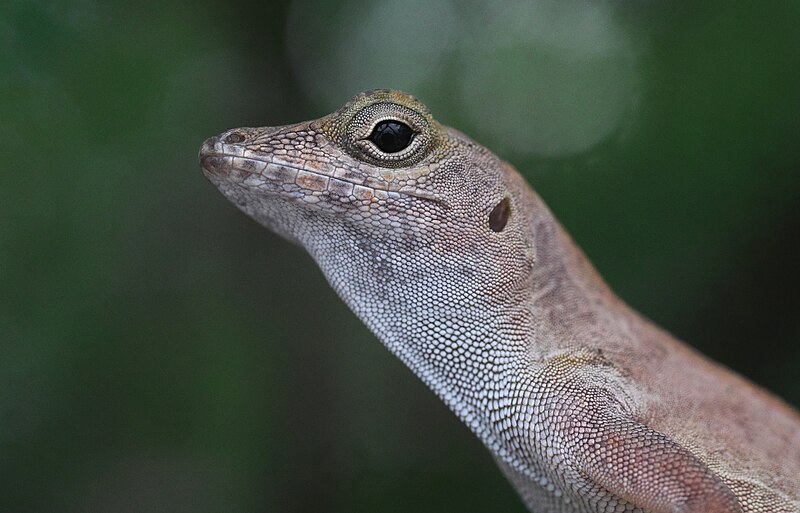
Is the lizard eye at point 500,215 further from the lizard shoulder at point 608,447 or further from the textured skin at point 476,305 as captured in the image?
the lizard shoulder at point 608,447

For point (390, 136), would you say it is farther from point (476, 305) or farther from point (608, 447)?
point (608, 447)

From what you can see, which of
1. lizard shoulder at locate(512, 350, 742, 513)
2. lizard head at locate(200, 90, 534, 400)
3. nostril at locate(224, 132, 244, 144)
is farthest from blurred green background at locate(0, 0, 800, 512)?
lizard shoulder at locate(512, 350, 742, 513)

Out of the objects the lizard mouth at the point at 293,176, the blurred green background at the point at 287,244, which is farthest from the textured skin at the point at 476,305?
the blurred green background at the point at 287,244

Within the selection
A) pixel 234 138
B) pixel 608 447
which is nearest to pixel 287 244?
pixel 234 138

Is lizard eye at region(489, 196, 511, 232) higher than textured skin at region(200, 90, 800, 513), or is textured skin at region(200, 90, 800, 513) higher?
lizard eye at region(489, 196, 511, 232)

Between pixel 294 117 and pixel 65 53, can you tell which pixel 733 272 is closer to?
pixel 294 117

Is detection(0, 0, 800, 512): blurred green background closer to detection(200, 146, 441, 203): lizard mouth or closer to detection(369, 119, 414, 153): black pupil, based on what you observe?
detection(200, 146, 441, 203): lizard mouth
